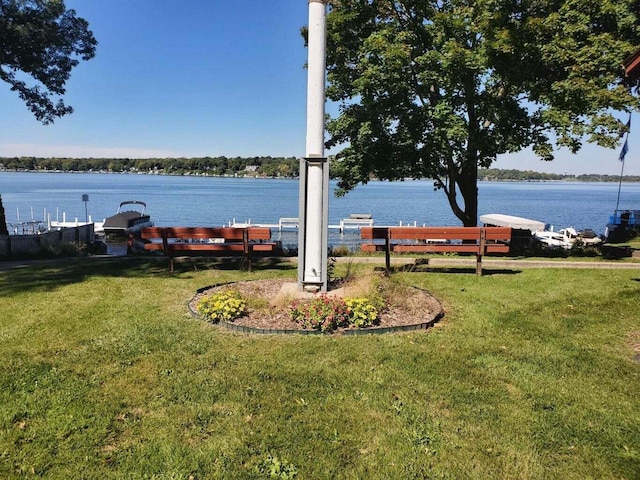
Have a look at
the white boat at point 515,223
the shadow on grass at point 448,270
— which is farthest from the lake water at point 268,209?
the shadow on grass at point 448,270

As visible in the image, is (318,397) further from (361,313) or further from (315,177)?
(315,177)

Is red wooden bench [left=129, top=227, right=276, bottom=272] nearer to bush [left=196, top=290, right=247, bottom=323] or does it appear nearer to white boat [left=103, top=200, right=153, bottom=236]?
bush [left=196, top=290, right=247, bottom=323]

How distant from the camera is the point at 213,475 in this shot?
118 inches

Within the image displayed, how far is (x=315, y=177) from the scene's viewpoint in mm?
7008

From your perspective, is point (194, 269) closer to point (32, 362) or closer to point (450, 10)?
point (32, 362)

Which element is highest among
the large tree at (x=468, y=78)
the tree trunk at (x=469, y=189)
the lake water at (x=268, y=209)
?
the large tree at (x=468, y=78)

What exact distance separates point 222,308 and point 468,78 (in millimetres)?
10455

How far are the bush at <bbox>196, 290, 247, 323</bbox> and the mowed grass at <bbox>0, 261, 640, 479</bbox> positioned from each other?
247 mm

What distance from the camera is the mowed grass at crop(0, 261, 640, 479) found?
3.14 m

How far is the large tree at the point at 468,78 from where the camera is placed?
11258mm

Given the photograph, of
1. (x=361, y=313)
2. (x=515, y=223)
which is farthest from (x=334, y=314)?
(x=515, y=223)

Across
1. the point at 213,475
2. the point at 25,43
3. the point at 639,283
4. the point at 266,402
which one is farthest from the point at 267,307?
the point at 25,43

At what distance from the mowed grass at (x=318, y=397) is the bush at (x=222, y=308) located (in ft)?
0.81

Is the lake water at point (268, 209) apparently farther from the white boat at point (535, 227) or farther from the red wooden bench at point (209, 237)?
the red wooden bench at point (209, 237)
